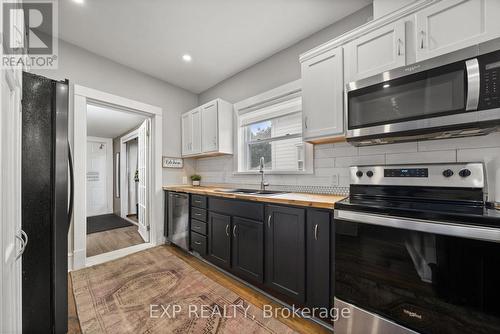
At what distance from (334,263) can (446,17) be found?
1.76 meters

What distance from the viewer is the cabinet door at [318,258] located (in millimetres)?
1414

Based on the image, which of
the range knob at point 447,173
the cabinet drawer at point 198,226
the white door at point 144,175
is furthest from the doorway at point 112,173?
the range knob at point 447,173

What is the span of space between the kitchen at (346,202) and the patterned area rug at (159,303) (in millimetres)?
16

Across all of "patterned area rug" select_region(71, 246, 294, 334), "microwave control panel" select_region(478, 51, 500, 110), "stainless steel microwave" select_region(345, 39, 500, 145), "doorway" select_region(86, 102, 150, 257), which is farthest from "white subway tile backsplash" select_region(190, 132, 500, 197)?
"doorway" select_region(86, 102, 150, 257)

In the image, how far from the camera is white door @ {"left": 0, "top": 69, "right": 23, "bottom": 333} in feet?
2.33

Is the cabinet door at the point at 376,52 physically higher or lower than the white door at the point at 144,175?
higher

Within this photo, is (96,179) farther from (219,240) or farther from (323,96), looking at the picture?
(323,96)

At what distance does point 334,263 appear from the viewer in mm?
1362

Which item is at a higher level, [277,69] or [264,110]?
[277,69]

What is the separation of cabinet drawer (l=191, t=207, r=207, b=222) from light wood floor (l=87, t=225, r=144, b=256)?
1.49 meters

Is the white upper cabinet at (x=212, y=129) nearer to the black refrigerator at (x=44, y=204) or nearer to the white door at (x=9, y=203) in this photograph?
the black refrigerator at (x=44, y=204)

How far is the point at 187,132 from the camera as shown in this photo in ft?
11.2

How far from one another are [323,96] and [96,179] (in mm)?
6627

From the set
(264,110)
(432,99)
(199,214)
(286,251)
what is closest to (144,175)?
(199,214)
